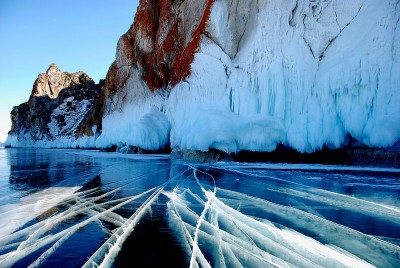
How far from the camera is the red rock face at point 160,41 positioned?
20.8m

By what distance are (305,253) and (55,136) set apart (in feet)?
212

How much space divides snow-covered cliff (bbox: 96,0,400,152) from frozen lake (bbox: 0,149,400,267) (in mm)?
5938

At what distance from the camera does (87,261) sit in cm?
267

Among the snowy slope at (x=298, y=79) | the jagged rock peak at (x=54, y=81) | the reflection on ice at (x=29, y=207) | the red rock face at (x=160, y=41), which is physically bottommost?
the reflection on ice at (x=29, y=207)

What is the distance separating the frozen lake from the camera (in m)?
2.76

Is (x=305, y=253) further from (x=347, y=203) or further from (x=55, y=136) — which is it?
(x=55, y=136)

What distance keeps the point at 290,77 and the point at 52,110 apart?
6318 centimetres

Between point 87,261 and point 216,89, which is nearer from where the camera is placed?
point 87,261

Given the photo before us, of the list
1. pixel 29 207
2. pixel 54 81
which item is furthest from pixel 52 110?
pixel 29 207

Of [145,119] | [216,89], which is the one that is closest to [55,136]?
[145,119]

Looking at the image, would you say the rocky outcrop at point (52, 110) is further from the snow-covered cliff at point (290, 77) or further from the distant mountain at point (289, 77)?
the snow-covered cliff at point (290, 77)

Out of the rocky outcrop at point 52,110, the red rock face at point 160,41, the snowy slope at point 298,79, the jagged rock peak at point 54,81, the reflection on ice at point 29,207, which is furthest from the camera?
the jagged rock peak at point 54,81

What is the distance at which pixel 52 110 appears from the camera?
63.8 metres

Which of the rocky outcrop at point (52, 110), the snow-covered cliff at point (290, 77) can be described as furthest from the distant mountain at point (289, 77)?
the rocky outcrop at point (52, 110)
